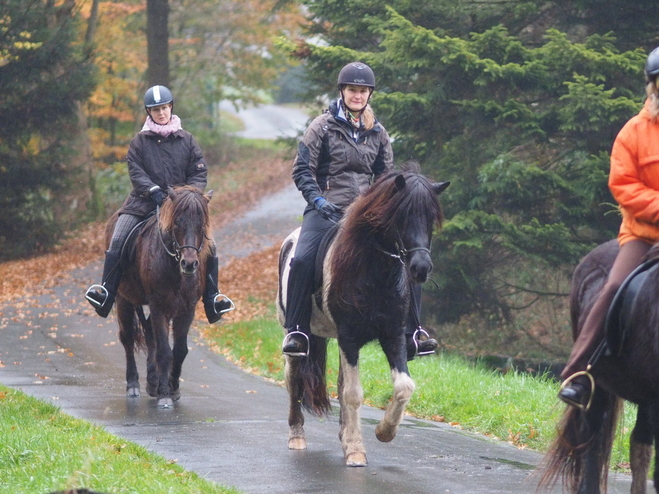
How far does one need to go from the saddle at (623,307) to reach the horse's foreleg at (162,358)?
5302 mm

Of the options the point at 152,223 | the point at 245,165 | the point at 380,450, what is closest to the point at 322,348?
the point at 380,450

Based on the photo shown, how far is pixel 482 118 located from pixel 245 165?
30074 millimetres

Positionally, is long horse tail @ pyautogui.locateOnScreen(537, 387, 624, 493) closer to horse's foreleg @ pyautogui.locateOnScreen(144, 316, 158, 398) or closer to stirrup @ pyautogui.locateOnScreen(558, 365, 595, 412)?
stirrup @ pyautogui.locateOnScreen(558, 365, 595, 412)

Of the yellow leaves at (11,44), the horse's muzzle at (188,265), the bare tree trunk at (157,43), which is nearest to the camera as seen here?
the horse's muzzle at (188,265)

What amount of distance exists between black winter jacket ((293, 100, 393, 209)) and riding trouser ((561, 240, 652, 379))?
2506 millimetres

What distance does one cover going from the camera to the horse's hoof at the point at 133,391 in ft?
33.5

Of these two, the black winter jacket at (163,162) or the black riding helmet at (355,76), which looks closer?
the black riding helmet at (355,76)

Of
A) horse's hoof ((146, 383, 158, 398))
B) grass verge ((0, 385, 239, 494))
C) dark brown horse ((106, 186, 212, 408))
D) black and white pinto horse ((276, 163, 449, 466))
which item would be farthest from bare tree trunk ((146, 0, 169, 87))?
black and white pinto horse ((276, 163, 449, 466))

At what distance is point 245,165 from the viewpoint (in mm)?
43562

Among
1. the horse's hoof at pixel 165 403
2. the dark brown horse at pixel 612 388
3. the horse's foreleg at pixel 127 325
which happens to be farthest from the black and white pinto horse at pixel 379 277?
the horse's foreleg at pixel 127 325

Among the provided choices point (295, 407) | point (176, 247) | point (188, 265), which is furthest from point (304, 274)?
point (176, 247)

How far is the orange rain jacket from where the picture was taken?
5.27m

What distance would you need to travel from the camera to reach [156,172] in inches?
402

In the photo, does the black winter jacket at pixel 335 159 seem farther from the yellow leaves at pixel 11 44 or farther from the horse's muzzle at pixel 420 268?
the yellow leaves at pixel 11 44
